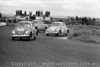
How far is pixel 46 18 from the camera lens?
219 ft

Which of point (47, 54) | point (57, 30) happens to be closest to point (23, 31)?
point (57, 30)

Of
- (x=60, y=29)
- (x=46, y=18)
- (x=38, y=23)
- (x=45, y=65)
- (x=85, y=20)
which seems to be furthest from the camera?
(x=85, y=20)

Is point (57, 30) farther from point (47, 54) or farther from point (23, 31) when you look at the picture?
point (47, 54)

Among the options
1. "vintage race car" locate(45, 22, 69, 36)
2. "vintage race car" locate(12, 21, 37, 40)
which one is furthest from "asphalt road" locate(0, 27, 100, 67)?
"vintage race car" locate(45, 22, 69, 36)

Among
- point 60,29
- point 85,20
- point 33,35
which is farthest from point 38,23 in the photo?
point 85,20

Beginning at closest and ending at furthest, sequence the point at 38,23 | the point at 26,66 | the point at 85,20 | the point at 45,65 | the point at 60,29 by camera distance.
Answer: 1. the point at 26,66
2. the point at 45,65
3. the point at 60,29
4. the point at 38,23
5. the point at 85,20

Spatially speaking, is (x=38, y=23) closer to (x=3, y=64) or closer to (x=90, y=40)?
(x=90, y=40)

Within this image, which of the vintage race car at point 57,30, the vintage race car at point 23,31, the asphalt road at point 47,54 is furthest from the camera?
the vintage race car at point 57,30

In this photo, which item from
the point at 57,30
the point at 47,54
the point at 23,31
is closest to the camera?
the point at 47,54

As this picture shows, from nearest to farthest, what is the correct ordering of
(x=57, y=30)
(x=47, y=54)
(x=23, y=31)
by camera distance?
(x=47, y=54), (x=23, y=31), (x=57, y=30)

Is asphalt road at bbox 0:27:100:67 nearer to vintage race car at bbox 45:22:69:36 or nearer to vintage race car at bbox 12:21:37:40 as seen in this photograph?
vintage race car at bbox 12:21:37:40

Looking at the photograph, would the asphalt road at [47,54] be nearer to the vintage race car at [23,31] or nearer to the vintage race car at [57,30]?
the vintage race car at [23,31]

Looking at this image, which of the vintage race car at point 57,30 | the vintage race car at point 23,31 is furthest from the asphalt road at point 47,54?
the vintage race car at point 57,30

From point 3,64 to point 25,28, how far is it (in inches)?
496
